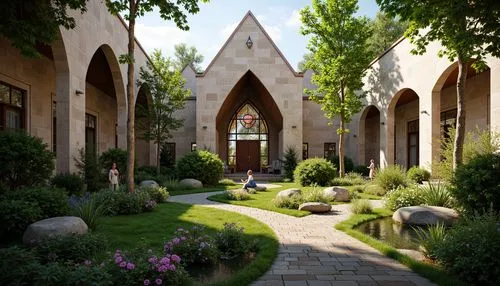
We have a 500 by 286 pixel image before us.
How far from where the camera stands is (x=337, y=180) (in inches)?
726

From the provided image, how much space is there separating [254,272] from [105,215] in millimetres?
5928

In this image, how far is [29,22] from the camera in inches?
327

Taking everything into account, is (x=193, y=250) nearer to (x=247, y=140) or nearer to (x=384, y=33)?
(x=247, y=140)

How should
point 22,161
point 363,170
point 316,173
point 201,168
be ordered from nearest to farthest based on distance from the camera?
point 22,161, point 316,173, point 201,168, point 363,170

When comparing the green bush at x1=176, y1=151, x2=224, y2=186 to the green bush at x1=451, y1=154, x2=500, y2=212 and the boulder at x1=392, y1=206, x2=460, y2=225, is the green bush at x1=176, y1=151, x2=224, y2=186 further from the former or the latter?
the green bush at x1=451, y1=154, x2=500, y2=212

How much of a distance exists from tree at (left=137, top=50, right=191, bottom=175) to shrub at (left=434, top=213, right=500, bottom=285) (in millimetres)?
18597

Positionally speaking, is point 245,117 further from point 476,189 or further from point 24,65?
point 476,189

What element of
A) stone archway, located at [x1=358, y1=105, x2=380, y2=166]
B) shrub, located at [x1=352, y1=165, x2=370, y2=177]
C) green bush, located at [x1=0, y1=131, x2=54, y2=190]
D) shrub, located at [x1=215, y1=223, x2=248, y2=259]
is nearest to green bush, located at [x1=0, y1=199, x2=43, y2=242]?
green bush, located at [x1=0, y1=131, x2=54, y2=190]

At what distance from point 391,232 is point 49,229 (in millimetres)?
6884

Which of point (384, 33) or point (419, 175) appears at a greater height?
point (384, 33)

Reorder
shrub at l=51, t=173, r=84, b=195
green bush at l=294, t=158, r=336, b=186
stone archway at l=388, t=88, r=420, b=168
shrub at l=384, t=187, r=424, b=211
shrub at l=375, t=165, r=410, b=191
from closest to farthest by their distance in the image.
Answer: shrub at l=384, t=187, r=424, b=211 < shrub at l=51, t=173, r=84, b=195 < shrub at l=375, t=165, r=410, b=191 < green bush at l=294, t=158, r=336, b=186 < stone archway at l=388, t=88, r=420, b=168

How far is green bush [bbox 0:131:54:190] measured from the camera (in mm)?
8008

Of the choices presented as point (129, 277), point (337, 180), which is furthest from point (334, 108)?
point (129, 277)

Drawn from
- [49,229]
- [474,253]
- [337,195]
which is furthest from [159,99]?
[474,253]
